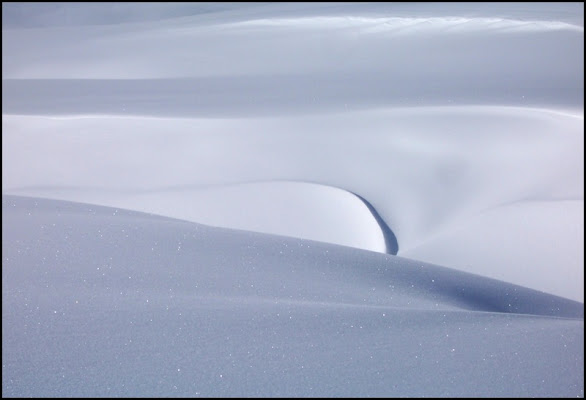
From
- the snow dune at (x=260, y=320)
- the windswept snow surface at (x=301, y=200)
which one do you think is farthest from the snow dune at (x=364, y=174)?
the snow dune at (x=260, y=320)

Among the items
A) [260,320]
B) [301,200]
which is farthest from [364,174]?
[260,320]

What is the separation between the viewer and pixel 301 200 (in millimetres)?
1007

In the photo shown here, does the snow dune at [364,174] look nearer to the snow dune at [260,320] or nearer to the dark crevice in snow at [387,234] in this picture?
the dark crevice in snow at [387,234]

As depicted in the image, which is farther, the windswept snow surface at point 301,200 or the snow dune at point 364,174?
the snow dune at point 364,174

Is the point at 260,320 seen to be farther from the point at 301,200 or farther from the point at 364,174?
the point at 364,174

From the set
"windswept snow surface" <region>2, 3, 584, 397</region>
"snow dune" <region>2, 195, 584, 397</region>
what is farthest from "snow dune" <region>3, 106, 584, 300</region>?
"snow dune" <region>2, 195, 584, 397</region>

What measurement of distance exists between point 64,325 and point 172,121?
2.87 ft

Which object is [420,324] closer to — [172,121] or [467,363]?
[467,363]

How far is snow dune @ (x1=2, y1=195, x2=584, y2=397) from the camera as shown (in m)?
0.44

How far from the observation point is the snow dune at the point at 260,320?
0.44 meters

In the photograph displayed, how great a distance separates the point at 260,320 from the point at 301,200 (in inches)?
19.3

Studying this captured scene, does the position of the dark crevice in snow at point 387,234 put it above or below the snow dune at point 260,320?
above

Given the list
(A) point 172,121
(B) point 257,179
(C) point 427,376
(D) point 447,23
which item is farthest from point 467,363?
(D) point 447,23

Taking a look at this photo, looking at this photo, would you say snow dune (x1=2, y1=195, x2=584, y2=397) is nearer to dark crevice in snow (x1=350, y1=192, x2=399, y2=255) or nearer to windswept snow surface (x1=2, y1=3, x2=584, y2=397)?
windswept snow surface (x1=2, y1=3, x2=584, y2=397)
